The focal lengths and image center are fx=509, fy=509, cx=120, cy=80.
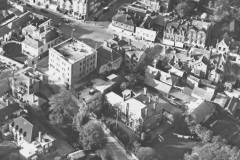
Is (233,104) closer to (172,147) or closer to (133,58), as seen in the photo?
(172,147)

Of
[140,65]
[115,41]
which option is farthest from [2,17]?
[140,65]

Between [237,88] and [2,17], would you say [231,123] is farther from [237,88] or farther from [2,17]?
[2,17]

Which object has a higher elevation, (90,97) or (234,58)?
(234,58)

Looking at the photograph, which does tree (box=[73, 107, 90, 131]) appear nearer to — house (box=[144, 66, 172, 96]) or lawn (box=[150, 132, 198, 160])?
lawn (box=[150, 132, 198, 160])

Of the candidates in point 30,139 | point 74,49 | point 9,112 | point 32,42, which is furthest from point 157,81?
point 30,139

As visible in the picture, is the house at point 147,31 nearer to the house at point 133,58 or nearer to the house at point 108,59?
the house at point 133,58

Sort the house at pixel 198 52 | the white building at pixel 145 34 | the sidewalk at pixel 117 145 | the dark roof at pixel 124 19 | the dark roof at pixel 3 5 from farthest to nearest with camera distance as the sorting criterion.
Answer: the dark roof at pixel 3 5 → the dark roof at pixel 124 19 → the white building at pixel 145 34 → the house at pixel 198 52 → the sidewalk at pixel 117 145

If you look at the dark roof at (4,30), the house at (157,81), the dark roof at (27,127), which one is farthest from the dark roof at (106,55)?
the dark roof at (27,127)
